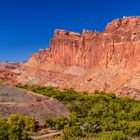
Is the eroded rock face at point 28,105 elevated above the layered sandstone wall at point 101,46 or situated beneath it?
situated beneath

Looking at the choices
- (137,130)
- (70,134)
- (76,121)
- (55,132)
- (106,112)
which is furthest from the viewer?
(106,112)

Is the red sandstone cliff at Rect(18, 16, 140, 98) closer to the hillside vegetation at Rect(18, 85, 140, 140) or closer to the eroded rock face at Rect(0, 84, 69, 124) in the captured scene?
the hillside vegetation at Rect(18, 85, 140, 140)

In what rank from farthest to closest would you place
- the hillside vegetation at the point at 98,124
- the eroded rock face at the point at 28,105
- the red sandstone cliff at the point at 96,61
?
the red sandstone cliff at the point at 96,61 → the eroded rock face at the point at 28,105 → the hillside vegetation at the point at 98,124

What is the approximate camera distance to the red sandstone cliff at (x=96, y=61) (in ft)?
425

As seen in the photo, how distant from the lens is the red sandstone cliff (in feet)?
425

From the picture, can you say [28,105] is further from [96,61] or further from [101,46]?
[96,61]

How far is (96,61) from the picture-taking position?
159 meters

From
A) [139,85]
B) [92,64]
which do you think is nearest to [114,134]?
[139,85]

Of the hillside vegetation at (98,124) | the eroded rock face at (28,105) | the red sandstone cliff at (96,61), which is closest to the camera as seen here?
the hillside vegetation at (98,124)

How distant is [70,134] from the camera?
2061 inches

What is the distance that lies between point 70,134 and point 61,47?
13835 cm

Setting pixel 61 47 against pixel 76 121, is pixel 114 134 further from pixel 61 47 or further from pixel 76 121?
pixel 61 47

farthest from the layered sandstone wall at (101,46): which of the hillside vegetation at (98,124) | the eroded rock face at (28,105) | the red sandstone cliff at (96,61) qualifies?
the eroded rock face at (28,105)

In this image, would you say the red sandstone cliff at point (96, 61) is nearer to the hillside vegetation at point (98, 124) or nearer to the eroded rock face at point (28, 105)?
the hillside vegetation at point (98, 124)
